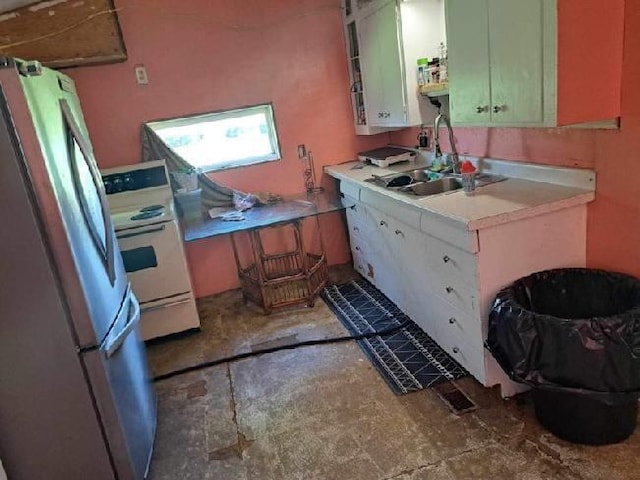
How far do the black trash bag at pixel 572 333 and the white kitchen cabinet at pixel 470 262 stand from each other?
0.34 feet

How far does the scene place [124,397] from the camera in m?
1.80

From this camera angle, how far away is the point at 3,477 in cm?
167

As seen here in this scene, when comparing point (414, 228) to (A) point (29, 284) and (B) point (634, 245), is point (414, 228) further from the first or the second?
(A) point (29, 284)

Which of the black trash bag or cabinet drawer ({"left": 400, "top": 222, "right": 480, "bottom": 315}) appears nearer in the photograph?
the black trash bag

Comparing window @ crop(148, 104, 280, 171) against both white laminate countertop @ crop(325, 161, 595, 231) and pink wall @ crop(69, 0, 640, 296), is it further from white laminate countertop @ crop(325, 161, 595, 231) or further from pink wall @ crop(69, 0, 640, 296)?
white laminate countertop @ crop(325, 161, 595, 231)

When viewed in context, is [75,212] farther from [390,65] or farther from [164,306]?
[390,65]

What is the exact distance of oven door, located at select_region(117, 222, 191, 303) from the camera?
9.47ft

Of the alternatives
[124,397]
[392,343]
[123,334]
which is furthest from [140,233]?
[392,343]

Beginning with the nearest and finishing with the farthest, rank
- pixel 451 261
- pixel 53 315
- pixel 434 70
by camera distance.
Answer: pixel 53 315 → pixel 451 261 → pixel 434 70

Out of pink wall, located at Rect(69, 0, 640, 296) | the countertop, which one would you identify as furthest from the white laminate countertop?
the countertop

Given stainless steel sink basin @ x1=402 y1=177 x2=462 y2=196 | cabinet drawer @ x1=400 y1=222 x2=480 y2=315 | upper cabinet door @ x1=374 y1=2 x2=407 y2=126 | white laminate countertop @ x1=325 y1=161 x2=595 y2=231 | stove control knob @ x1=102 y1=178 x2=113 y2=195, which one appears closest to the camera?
white laminate countertop @ x1=325 y1=161 x2=595 y2=231

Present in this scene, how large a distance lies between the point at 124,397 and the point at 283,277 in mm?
1665

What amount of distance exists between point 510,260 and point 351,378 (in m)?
1.01

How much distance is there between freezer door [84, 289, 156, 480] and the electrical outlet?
193cm
